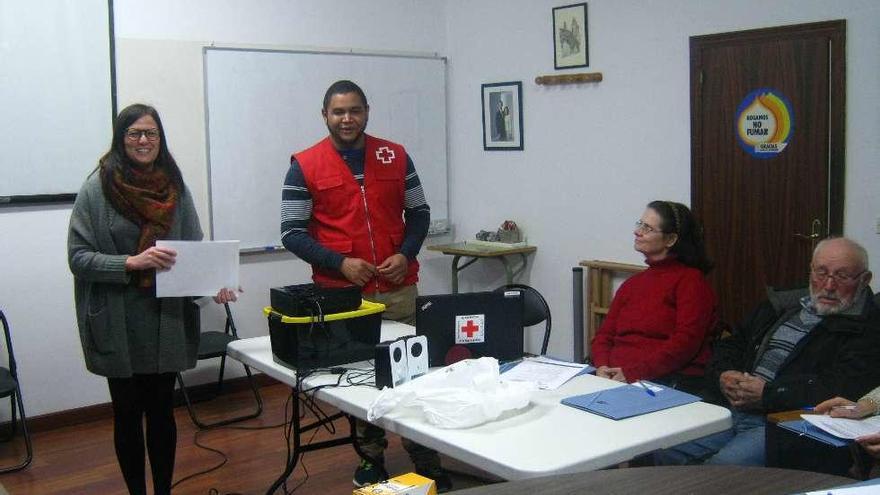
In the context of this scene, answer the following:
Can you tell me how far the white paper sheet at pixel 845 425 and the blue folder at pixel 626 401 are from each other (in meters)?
0.30

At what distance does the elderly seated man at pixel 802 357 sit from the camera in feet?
8.78

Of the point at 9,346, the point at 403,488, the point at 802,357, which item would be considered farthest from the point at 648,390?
the point at 9,346

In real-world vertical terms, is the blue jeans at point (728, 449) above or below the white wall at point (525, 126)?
below

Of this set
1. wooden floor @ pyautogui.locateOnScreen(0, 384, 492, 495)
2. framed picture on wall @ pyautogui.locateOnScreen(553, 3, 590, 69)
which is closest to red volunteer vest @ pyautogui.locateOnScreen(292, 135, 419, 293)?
wooden floor @ pyautogui.locateOnScreen(0, 384, 492, 495)

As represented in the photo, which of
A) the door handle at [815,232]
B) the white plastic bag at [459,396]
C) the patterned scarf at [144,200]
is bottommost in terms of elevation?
the white plastic bag at [459,396]

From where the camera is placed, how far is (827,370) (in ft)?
9.04

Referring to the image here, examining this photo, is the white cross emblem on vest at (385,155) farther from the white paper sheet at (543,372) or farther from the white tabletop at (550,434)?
the white tabletop at (550,434)

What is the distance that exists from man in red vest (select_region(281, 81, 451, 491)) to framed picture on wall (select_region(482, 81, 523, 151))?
2061 millimetres

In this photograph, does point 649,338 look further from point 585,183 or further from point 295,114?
point 295,114

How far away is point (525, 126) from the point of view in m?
5.43

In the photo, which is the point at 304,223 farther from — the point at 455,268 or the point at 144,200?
the point at 455,268

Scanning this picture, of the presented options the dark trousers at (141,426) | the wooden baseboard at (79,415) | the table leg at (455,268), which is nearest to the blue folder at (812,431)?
the dark trousers at (141,426)

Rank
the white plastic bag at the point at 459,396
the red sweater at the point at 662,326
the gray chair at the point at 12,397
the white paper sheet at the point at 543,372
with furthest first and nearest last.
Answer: the gray chair at the point at 12,397
the red sweater at the point at 662,326
the white paper sheet at the point at 543,372
the white plastic bag at the point at 459,396

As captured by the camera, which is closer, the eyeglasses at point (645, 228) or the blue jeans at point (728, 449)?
the blue jeans at point (728, 449)
